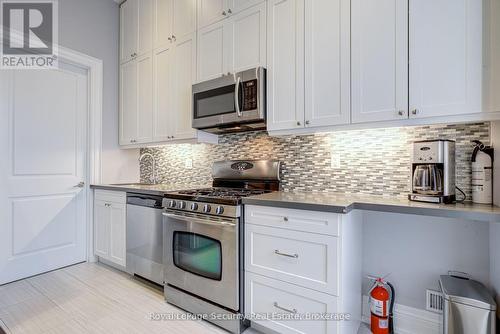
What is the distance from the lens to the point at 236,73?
2170 millimetres

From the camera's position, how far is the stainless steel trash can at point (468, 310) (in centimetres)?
134

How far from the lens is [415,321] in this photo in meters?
1.79

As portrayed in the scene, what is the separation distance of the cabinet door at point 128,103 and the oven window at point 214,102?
118 cm

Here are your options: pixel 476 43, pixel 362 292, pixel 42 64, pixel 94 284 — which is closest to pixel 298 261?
pixel 362 292

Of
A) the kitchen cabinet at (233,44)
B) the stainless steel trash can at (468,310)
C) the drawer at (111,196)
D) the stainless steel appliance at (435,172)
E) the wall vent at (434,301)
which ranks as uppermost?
the kitchen cabinet at (233,44)

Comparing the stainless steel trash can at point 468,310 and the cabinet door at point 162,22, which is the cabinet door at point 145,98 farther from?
the stainless steel trash can at point 468,310

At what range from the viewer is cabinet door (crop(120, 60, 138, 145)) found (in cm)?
320

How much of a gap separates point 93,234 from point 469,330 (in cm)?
351

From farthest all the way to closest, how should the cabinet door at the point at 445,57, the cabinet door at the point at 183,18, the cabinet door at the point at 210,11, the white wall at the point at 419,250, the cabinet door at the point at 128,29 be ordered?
the cabinet door at the point at 128,29, the cabinet door at the point at 183,18, the cabinet door at the point at 210,11, the white wall at the point at 419,250, the cabinet door at the point at 445,57

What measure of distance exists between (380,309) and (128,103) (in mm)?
3352

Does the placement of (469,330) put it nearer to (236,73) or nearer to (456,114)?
(456,114)

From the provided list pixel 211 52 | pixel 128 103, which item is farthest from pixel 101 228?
pixel 211 52

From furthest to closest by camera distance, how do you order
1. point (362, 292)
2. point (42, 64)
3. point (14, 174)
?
1. point (42, 64)
2. point (14, 174)
3. point (362, 292)

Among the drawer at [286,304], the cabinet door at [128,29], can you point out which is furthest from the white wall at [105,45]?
the drawer at [286,304]
